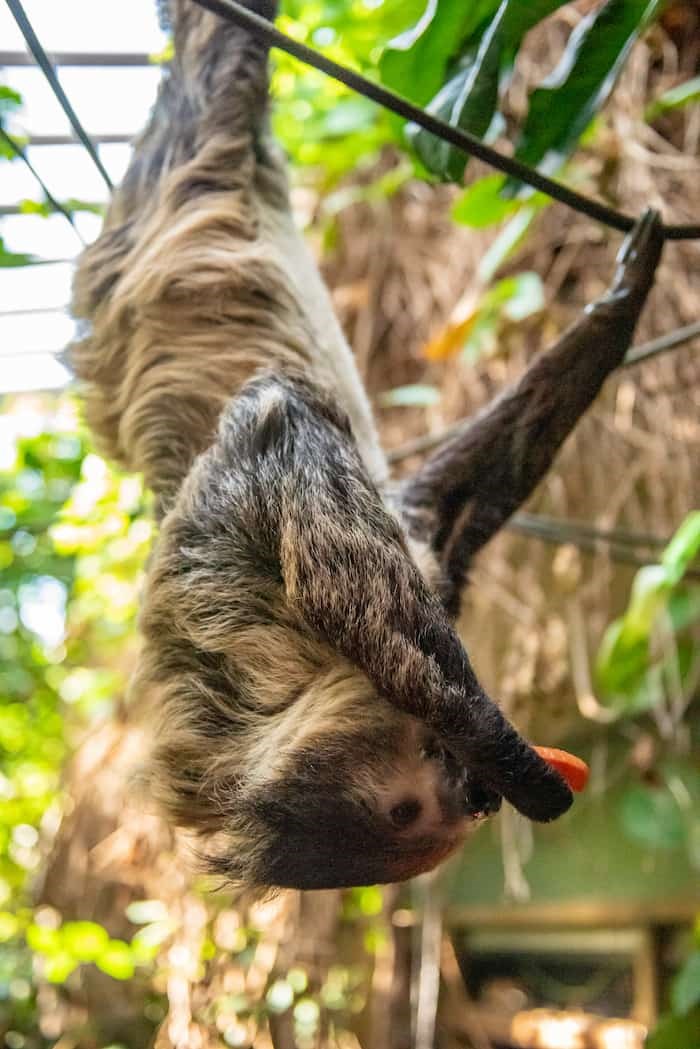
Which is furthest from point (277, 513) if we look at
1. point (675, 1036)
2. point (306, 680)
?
point (675, 1036)

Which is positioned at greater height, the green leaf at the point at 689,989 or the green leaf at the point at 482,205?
the green leaf at the point at 482,205

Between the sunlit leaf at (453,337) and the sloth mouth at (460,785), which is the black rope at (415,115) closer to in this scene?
the sloth mouth at (460,785)

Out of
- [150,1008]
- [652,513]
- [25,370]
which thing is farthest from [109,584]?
[652,513]

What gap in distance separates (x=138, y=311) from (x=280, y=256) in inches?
13.2

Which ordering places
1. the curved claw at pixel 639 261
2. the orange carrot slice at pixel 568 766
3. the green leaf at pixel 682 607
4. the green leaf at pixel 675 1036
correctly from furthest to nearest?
the green leaf at pixel 682 607, the green leaf at pixel 675 1036, the curved claw at pixel 639 261, the orange carrot slice at pixel 568 766

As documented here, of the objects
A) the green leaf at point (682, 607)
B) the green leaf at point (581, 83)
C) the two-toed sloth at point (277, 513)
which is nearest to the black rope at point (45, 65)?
the two-toed sloth at point (277, 513)

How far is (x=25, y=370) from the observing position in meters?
4.15

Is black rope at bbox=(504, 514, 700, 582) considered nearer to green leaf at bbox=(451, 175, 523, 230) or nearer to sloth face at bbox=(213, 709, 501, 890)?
green leaf at bbox=(451, 175, 523, 230)

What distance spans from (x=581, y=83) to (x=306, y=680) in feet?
3.90

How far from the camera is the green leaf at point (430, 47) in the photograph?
1695 mm

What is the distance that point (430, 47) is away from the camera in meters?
1.74

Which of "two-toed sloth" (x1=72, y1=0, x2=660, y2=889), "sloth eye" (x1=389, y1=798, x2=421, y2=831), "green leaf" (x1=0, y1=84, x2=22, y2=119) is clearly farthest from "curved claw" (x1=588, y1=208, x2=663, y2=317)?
"green leaf" (x1=0, y1=84, x2=22, y2=119)

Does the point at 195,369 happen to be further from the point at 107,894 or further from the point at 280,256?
the point at 107,894

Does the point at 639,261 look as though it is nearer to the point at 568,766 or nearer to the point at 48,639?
the point at 568,766
